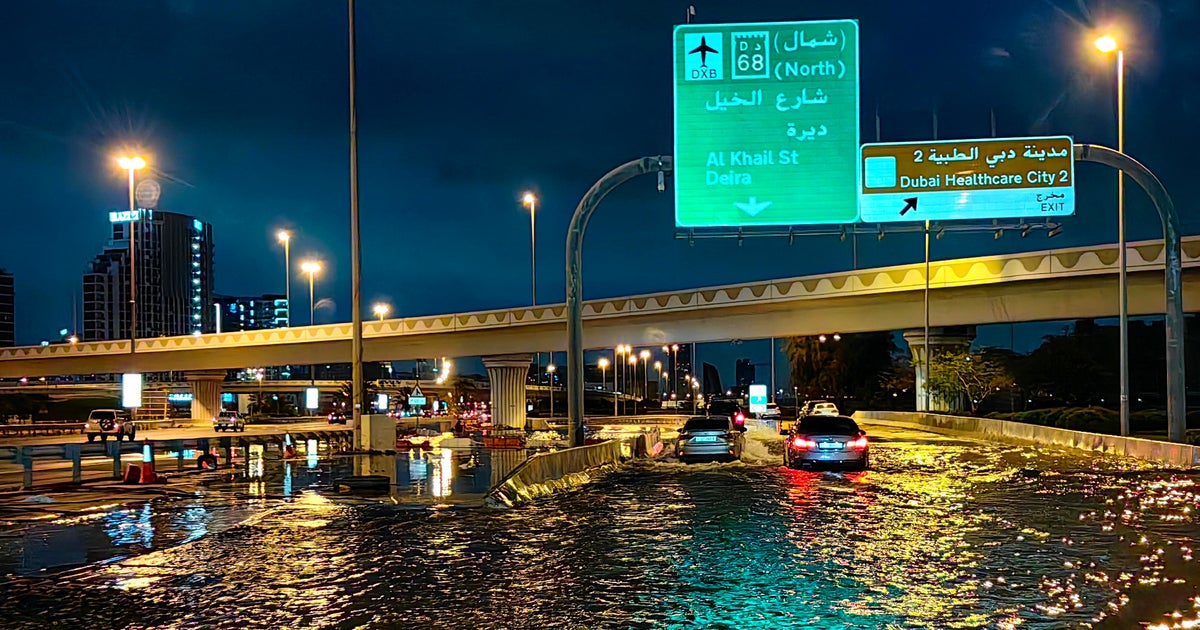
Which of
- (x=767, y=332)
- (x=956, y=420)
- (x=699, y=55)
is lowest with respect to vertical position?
(x=956, y=420)

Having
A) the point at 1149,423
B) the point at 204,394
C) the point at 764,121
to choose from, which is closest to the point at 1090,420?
the point at 1149,423

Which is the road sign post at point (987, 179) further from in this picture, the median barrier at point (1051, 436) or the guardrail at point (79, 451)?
the guardrail at point (79, 451)

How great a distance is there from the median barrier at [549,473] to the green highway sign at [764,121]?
6128 millimetres

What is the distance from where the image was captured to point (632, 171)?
25.9m

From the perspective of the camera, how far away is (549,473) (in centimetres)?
2333

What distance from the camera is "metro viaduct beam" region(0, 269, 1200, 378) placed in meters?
49.1

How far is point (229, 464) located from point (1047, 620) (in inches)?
1073

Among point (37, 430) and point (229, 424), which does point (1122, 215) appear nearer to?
point (229, 424)

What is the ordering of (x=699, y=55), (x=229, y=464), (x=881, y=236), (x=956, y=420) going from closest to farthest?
(x=699, y=55) → (x=881, y=236) → (x=229, y=464) → (x=956, y=420)

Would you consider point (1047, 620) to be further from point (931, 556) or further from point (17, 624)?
point (17, 624)

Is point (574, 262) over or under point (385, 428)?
over

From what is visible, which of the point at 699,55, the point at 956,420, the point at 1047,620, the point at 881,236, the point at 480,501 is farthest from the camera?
the point at 956,420

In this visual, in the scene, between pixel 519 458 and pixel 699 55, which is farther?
pixel 519 458

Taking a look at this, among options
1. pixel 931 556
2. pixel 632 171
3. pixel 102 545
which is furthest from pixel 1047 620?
pixel 632 171
